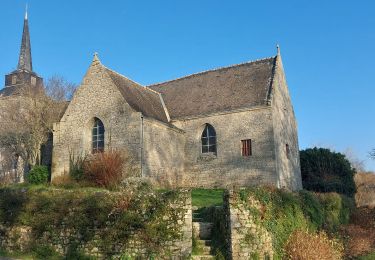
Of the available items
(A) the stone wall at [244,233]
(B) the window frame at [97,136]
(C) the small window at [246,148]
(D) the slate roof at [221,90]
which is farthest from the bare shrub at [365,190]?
(B) the window frame at [97,136]

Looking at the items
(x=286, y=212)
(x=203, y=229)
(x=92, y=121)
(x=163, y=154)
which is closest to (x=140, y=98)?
(x=92, y=121)

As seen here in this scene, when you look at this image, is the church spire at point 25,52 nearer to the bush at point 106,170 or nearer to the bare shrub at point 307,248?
the bush at point 106,170

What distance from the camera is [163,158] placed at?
906 inches

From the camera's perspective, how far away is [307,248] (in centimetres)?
1166

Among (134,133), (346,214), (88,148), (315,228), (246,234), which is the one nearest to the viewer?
(246,234)

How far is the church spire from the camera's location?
45.2 m

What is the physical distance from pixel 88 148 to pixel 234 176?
29.7 feet

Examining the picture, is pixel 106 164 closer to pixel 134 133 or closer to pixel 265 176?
pixel 134 133

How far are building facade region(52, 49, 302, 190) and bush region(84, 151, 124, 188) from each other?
1475 millimetres

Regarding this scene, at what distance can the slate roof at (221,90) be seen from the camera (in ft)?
80.7

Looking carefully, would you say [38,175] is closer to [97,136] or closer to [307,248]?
[97,136]

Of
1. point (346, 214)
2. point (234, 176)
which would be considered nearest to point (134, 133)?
point (234, 176)

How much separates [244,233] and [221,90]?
1610 centimetres

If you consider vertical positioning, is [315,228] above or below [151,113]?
below
